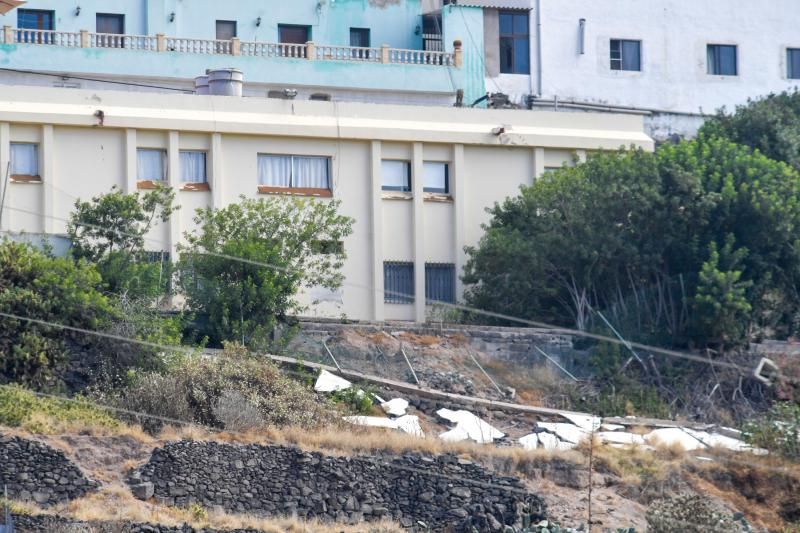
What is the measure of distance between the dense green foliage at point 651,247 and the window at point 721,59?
37.2 ft

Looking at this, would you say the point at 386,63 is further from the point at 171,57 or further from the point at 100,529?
the point at 100,529

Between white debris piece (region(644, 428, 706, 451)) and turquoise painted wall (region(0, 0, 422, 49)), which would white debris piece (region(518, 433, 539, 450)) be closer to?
white debris piece (region(644, 428, 706, 451))

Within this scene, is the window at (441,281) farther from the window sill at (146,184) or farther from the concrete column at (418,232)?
the window sill at (146,184)

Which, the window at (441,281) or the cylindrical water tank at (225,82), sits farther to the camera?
the cylindrical water tank at (225,82)

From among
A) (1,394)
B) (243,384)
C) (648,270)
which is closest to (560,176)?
(648,270)

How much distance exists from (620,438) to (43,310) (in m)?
11.1

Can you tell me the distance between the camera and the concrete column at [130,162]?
133 feet

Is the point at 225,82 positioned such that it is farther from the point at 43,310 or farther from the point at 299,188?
the point at 43,310

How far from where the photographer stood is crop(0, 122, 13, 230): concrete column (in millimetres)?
39281

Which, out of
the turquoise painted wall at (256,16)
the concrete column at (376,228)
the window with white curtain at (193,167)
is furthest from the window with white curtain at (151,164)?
the turquoise painted wall at (256,16)

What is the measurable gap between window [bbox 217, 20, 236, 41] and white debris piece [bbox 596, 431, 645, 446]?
18.2 meters

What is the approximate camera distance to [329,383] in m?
35.9

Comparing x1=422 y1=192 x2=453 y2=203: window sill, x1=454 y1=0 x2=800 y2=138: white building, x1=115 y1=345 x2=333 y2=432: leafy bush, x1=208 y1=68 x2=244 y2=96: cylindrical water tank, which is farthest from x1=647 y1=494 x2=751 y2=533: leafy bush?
x1=454 y1=0 x2=800 y2=138: white building

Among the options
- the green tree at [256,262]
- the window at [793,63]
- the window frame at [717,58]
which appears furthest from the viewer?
the window at [793,63]
